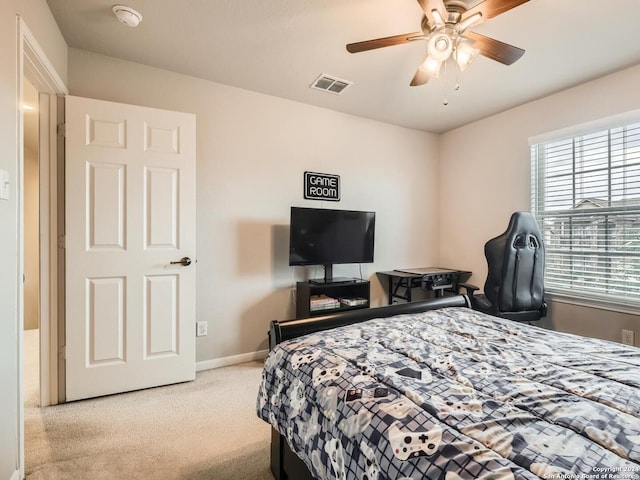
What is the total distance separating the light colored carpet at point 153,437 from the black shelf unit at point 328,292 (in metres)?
0.85

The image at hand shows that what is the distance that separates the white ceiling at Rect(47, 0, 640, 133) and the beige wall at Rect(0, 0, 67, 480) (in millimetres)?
704

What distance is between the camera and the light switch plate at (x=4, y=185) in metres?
1.41

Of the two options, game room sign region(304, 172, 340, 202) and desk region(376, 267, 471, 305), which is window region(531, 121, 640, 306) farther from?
game room sign region(304, 172, 340, 202)

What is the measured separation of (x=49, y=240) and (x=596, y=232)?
4.28 meters

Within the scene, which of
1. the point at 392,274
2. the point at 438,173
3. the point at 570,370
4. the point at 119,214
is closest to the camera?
the point at 570,370

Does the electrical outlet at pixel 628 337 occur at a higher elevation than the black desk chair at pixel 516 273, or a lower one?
lower

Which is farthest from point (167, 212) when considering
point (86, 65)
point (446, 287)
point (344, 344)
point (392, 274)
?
point (446, 287)

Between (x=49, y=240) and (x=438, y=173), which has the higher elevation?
(x=438, y=173)

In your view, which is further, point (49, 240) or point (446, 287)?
point (446, 287)

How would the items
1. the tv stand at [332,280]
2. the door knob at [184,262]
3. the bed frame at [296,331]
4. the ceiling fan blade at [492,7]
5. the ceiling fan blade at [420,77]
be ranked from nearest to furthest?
the bed frame at [296,331], the ceiling fan blade at [492,7], the ceiling fan blade at [420,77], the door knob at [184,262], the tv stand at [332,280]

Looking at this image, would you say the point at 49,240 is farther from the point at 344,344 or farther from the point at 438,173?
the point at 438,173

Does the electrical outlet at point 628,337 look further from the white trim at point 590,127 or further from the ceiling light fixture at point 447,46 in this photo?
the ceiling light fixture at point 447,46

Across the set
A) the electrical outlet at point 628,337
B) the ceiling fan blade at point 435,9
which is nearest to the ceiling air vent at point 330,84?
the ceiling fan blade at point 435,9

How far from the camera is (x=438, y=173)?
171 inches
